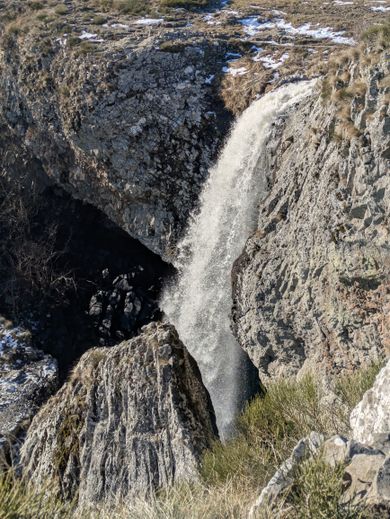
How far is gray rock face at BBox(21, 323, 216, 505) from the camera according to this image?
1104cm

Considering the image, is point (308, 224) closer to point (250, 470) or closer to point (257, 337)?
point (257, 337)

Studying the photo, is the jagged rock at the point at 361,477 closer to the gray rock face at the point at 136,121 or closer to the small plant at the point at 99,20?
the gray rock face at the point at 136,121

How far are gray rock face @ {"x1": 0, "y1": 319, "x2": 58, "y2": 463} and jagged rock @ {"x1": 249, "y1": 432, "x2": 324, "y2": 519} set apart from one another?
36.9 ft

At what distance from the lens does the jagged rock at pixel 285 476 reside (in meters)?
4.91

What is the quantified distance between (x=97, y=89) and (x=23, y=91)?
152 inches

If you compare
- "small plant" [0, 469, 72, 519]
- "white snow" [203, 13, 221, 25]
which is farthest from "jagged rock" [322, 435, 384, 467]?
"white snow" [203, 13, 221, 25]

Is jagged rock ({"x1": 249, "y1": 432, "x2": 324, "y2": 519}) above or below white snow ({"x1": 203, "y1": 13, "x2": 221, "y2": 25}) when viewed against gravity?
below

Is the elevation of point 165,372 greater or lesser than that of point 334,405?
lesser

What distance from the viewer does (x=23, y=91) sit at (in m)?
22.3

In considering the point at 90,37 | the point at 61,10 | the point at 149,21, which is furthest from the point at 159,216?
the point at 61,10

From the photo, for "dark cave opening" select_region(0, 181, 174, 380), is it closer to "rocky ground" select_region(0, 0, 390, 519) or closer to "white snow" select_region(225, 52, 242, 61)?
"rocky ground" select_region(0, 0, 390, 519)

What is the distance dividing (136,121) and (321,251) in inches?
385

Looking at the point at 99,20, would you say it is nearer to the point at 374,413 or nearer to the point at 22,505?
the point at 374,413

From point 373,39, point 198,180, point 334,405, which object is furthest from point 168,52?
point 334,405
